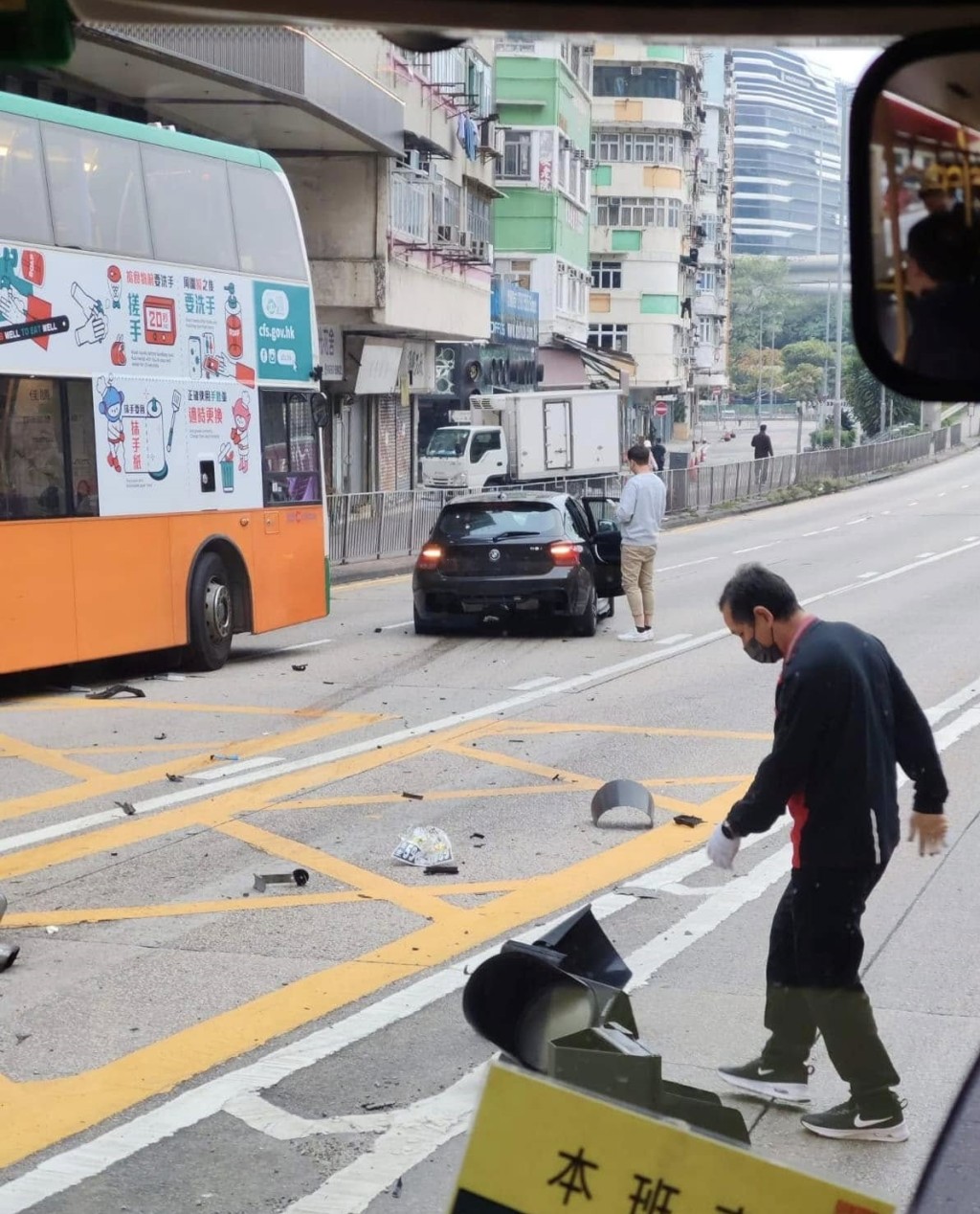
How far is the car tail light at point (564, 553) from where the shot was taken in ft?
58.4

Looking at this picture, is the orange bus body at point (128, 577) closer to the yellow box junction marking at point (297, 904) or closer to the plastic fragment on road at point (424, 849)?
the yellow box junction marking at point (297, 904)

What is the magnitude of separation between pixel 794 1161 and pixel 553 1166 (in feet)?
7.17

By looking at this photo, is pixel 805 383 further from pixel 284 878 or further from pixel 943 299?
pixel 943 299

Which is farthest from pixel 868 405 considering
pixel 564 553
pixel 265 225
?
pixel 564 553

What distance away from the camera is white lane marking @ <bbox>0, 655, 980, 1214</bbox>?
4.80 metres

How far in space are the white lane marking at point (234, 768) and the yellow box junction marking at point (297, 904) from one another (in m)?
0.36

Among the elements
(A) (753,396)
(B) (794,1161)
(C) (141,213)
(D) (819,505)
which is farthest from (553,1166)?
(D) (819,505)

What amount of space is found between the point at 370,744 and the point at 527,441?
32787 mm

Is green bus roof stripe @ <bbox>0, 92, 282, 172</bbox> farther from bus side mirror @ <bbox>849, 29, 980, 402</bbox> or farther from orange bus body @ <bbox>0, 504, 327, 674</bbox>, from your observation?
bus side mirror @ <bbox>849, 29, 980, 402</bbox>

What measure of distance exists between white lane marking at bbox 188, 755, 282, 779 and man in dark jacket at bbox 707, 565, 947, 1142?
18.9 ft

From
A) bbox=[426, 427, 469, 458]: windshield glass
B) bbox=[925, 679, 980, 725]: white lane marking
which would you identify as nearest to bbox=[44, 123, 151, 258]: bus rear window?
bbox=[925, 679, 980, 725]: white lane marking

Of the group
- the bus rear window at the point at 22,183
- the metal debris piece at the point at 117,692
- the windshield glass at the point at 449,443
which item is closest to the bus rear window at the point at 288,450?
the metal debris piece at the point at 117,692

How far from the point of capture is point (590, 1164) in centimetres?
305

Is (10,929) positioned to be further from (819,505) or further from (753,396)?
(819,505)
